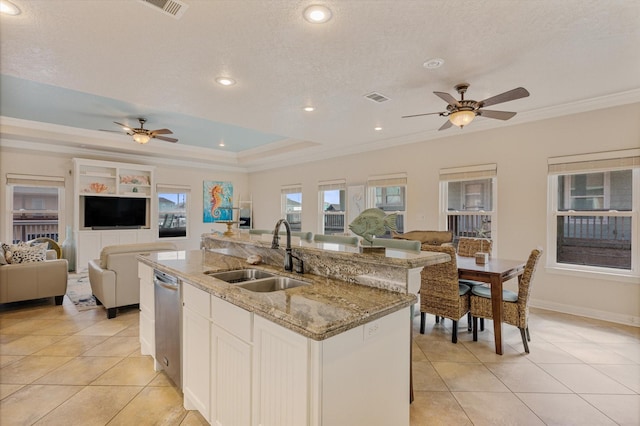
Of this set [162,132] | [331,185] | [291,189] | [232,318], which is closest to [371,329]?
[232,318]

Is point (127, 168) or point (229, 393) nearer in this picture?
point (229, 393)

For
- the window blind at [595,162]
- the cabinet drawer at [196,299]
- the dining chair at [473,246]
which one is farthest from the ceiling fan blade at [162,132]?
the window blind at [595,162]

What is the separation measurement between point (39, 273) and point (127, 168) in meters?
3.52

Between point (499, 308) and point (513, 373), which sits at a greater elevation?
point (499, 308)

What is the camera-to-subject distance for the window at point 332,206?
6746mm

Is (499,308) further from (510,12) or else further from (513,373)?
(510,12)

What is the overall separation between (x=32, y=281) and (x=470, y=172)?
637 cm

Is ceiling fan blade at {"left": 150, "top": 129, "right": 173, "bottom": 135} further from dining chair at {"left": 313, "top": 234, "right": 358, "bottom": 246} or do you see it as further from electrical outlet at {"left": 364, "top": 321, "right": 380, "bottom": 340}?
electrical outlet at {"left": 364, "top": 321, "right": 380, "bottom": 340}

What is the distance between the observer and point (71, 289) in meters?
5.06

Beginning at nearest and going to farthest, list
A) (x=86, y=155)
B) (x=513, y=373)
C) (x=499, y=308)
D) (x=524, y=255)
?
(x=513, y=373), (x=499, y=308), (x=524, y=255), (x=86, y=155)

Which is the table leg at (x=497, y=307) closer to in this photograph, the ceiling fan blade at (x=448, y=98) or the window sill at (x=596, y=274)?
the ceiling fan blade at (x=448, y=98)

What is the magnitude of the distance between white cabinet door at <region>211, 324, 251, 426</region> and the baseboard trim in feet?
14.3

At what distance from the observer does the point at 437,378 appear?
2.45 m

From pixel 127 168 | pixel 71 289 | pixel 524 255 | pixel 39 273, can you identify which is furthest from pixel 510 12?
pixel 127 168
